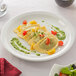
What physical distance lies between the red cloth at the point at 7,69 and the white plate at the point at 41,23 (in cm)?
17

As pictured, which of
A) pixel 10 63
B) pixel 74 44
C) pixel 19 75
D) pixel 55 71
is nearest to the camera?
pixel 55 71

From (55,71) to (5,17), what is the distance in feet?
4.29

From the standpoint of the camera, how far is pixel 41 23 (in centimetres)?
258

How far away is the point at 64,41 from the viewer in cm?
230

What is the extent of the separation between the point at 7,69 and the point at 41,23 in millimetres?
886

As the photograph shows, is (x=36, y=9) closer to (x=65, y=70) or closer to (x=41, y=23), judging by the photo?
(x=41, y=23)

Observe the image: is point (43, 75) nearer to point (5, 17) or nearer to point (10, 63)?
point (10, 63)

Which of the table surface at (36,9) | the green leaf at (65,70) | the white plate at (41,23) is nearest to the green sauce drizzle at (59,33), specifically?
the white plate at (41,23)

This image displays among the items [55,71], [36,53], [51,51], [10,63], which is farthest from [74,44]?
[10,63]

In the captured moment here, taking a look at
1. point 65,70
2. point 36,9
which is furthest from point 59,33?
point 65,70

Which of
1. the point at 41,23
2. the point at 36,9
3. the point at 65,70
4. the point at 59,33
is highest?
the point at 36,9

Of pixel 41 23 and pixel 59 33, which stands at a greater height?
pixel 41 23

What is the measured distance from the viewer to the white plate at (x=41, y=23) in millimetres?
2113

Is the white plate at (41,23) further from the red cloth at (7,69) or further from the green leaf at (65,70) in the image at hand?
the green leaf at (65,70)
